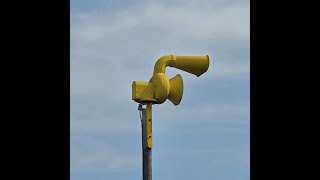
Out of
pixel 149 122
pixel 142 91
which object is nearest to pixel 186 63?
pixel 142 91

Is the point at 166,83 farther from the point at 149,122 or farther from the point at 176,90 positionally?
the point at 149,122

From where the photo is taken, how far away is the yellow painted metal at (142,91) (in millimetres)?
7664

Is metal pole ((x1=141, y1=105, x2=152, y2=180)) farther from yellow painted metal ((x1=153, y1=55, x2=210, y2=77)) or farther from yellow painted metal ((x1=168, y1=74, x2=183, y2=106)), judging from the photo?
yellow painted metal ((x1=153, y1=55, x2=210, y2=77))

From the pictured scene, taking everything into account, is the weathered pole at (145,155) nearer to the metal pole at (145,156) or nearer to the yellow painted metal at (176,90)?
the metal pole at (145,156)

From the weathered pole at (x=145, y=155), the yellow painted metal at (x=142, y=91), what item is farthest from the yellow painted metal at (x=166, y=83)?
the weathered pole at (x=145, y=155)

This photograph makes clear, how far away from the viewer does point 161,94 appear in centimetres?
765

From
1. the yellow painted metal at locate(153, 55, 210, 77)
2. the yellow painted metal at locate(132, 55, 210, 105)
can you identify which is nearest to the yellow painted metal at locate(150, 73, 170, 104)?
the yellow painted metal at locate(132, 55, 210, 105)

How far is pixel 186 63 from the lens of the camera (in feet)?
25.5

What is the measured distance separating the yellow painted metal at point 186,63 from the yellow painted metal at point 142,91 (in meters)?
0.24

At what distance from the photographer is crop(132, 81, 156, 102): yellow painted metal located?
7.66 m
